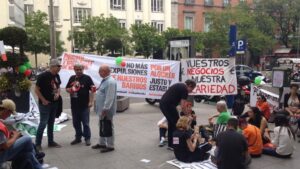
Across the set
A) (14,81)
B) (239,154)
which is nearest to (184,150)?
(239,154)

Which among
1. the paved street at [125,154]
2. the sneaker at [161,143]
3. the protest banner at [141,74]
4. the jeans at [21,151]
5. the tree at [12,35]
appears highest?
the tree at [12,35]

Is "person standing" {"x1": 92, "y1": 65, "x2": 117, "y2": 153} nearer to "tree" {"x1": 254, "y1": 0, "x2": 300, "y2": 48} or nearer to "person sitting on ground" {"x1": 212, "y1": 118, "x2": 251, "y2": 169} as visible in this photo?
"person sitting on ground" {"x1": 212, "y1": 118, "x2": 251, "y2": 169}

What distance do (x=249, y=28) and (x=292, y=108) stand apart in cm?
4132

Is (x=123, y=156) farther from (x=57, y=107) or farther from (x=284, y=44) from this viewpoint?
(x=284, y=44)

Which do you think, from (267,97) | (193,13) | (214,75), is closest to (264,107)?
(267,97)

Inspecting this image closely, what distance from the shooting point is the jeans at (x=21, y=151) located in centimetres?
529

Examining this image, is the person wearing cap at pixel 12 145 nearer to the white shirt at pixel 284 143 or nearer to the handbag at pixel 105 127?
the handbag at pixel 105 127

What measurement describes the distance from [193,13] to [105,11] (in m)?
15.1

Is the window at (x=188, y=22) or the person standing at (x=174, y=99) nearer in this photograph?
the person standing at (x=174, y=99)

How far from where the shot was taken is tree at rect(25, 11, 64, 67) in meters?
39.5

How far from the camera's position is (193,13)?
57.6 metres

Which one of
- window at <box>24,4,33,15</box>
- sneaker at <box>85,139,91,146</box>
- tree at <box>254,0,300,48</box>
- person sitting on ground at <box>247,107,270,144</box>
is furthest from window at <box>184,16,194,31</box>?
sneaker at <box>85,139,91,146</box>

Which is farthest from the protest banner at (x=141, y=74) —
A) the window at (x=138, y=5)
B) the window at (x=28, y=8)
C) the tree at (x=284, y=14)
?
the tree at (x=284, y=14)

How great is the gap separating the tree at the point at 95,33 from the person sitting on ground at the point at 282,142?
35.0 m
